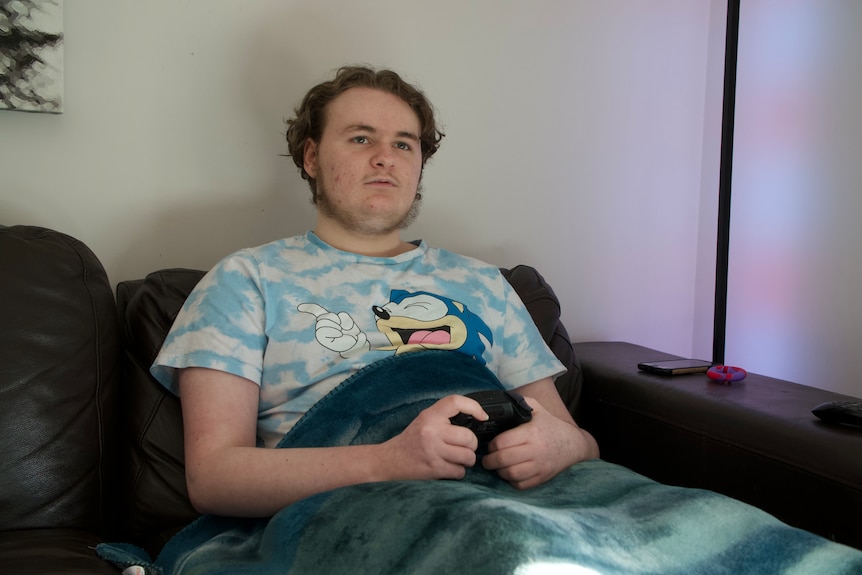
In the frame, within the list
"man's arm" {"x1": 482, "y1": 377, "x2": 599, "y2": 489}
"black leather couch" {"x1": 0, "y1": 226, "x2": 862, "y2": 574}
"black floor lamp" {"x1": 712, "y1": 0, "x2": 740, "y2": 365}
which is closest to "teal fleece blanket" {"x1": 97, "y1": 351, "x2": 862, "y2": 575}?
"man's arm" {"x1": 482, "y1": 377, "x2": 599, "y2": 489}

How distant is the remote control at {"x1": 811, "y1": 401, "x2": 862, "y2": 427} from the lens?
3.62ft

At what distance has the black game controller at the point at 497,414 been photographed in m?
0.97

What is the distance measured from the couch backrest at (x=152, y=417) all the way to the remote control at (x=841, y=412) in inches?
38.6

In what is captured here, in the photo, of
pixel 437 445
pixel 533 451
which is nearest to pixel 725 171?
pixel 533 451

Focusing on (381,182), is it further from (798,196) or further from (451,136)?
(798,196)

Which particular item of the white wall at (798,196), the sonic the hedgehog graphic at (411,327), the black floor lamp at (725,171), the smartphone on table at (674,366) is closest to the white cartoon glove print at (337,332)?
the sonic the hedgehog graphic at (411,327)

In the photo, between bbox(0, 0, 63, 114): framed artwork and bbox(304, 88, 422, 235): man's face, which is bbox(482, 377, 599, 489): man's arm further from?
bbox(0, 0, 63, 114): framed artwork

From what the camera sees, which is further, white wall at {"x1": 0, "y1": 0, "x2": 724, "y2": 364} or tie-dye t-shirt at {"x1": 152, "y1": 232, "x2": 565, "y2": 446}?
white wall at {"x1": 0, "y1": 0, "x2": 724, "y2": 364}

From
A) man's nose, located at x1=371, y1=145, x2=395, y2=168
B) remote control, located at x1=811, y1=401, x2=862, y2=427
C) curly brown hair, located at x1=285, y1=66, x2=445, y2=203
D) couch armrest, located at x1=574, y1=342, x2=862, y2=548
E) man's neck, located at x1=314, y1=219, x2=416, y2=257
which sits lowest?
couch armrest, located at x1=574, y1=342, x2=862, y2=548

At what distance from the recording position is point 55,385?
1.11 metres

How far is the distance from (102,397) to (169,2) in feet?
2.59

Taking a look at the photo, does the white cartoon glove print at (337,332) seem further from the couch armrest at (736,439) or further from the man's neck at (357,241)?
the couch armrest at (736,439)

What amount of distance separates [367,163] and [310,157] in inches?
6.1

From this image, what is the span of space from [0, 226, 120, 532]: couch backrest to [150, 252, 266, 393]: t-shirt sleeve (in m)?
0.13
